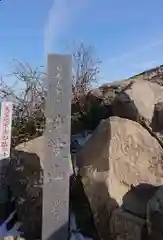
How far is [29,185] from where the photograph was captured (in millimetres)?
7480

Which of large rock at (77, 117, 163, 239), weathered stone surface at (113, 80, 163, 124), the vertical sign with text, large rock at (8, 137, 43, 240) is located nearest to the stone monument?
large rock at (77, 117, 163, 239)

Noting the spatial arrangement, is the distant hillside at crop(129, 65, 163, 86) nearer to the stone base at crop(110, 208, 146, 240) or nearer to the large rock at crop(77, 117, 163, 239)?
the large rock at crop(77, 117, 163, 239)

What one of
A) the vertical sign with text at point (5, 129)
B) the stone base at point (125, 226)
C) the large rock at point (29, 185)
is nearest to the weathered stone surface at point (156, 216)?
the stone base at point (125, 226)

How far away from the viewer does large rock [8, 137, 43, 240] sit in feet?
23.6

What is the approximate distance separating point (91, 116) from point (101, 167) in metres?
3.16

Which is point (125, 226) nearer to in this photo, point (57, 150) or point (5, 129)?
point (57, 150)

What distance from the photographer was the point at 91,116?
968cm

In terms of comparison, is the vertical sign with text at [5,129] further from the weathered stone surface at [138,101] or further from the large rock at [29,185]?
the weathered stone surface at [138,101]

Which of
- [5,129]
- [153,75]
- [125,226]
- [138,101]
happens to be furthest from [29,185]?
[153,75]

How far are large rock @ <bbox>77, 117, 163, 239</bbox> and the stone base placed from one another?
0.22m

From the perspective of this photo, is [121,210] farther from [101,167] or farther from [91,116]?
[91,116]

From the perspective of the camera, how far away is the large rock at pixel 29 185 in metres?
7.20

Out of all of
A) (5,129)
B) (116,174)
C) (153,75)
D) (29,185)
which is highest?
(153,75)

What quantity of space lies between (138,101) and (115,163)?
1.86m
